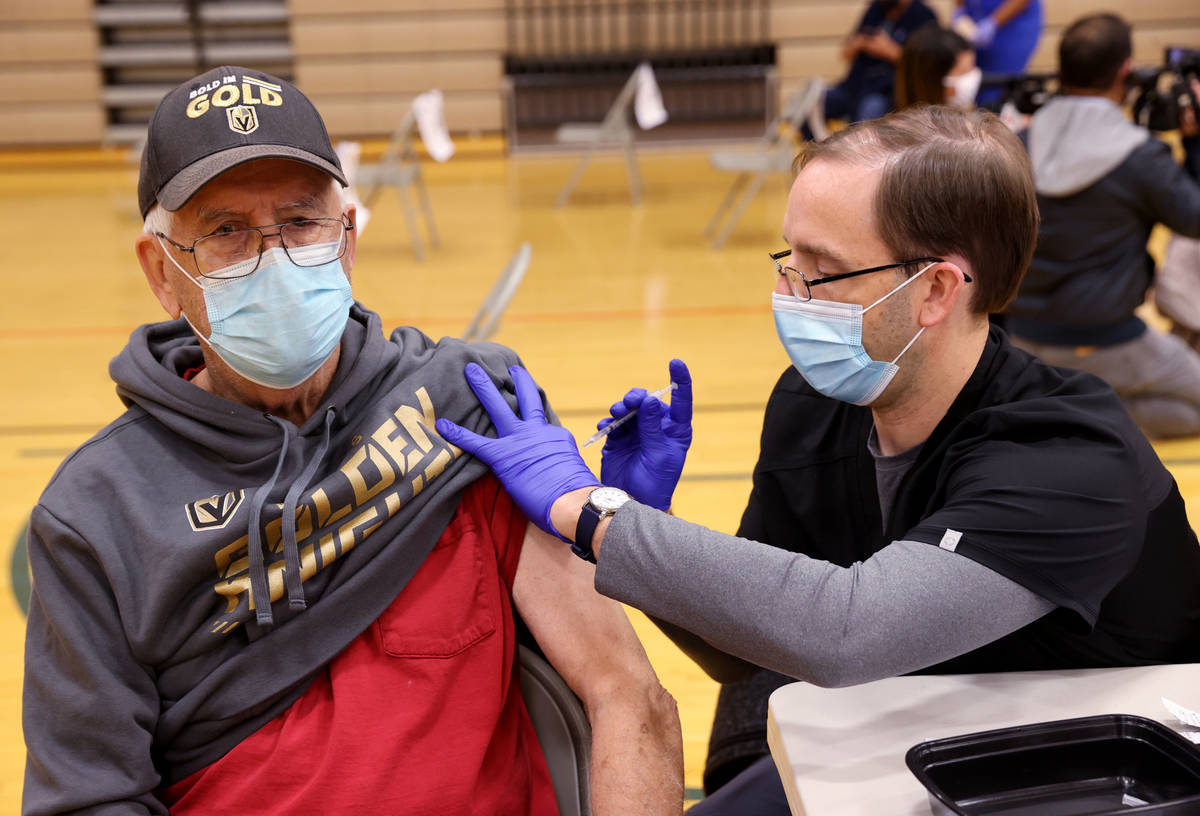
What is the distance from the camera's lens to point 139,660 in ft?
4.45

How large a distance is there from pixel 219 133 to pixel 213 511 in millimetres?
442

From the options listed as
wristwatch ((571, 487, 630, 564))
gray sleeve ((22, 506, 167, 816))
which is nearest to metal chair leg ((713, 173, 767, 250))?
wristwatch ((571, 487, 630, 564))

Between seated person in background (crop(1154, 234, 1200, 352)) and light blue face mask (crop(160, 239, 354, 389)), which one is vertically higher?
light blue face mask (crop(160, 239, 354, 389))

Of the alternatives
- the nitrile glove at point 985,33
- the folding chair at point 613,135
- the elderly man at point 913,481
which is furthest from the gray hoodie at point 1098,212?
the folding chair at point 613,135

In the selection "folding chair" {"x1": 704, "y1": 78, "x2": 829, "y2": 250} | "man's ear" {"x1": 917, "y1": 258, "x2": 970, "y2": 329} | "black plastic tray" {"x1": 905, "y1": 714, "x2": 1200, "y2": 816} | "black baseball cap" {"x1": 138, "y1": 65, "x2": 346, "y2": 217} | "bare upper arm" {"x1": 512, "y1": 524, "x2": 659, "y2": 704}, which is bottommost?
"folding chair" {"x1": 704, "y1": 78, "x2": 829, "y2": 250}

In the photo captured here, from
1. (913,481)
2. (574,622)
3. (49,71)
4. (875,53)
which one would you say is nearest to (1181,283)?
(913,481)

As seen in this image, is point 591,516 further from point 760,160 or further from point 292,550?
point 760,160

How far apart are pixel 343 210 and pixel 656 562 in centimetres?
64

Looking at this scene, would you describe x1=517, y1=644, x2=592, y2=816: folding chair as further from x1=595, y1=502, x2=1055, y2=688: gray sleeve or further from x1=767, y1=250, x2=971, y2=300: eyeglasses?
x1=767, y1=250, x2=971, y2=300: eyeglasses

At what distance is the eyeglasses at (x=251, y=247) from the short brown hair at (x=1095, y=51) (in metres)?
3.06

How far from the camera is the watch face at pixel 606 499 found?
1335 mm

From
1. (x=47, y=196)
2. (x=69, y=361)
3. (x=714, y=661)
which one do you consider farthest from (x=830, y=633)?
(x=47, y=196)

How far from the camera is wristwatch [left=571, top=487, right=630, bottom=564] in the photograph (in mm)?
1331

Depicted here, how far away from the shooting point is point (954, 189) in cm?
137
